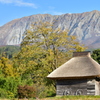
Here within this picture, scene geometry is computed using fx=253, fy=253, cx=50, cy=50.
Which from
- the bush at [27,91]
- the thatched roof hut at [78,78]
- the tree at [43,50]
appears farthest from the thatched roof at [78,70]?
the tree at [43,50]

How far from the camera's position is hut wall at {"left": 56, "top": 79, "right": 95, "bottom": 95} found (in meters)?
24.4

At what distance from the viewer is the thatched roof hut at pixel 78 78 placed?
24123 millimetres

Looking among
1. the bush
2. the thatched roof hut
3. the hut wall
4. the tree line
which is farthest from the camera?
the tree line

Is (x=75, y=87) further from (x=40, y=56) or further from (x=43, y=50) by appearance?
(x=43, y=50)

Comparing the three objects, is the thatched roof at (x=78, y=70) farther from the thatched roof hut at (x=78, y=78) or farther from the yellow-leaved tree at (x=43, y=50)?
the yellow-leaved tree at (x=43, y=50)

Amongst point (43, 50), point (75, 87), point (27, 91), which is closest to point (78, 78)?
point (75, 87)

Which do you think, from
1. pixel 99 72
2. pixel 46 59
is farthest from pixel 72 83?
pixel 46 59

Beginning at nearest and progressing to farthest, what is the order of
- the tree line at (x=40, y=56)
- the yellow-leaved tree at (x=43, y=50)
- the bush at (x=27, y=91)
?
the bush at (x=27, y=91), the tree line at (x=40, y=56), the yellow-leaved tree at (x=43, y=50)

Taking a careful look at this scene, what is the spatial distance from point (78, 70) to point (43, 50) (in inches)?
321

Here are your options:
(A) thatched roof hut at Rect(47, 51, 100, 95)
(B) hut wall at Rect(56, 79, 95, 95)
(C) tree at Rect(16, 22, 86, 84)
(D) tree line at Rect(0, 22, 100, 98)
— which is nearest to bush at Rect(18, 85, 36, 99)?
(A) thatched roof hut at Rect(47, 51, 100, 95)

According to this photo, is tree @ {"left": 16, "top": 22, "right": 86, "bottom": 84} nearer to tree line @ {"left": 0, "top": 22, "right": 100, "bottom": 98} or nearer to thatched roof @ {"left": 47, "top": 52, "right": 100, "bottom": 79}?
tree line @ {"left": 0, "top": 22, "right": 100, "bottom": 98}

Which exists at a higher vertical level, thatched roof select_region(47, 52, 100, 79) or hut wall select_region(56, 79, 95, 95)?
thatched roof select_region(47, 52, 100, 79)

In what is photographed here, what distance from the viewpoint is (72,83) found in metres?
25.0

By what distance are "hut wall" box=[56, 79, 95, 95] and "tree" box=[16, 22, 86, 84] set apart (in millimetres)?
5531
